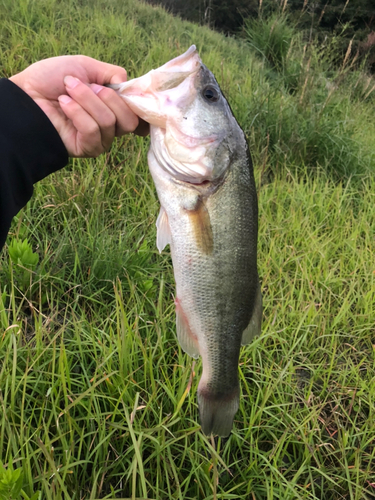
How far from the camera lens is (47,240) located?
2125mm

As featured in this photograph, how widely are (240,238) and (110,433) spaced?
0.87 meters

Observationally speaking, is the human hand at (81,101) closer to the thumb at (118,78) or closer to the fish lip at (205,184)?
the thumb at (118,78)

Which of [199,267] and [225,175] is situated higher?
[225,175]

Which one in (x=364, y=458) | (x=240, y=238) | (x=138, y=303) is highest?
(x=240, y=238)

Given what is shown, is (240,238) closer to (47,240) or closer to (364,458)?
(364,458)

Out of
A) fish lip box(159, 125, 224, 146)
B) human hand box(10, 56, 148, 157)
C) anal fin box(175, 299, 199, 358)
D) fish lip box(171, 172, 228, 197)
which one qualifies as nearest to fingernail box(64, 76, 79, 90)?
human hand box(10, 56, 148, 157)

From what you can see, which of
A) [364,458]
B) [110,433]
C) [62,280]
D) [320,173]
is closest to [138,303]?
[62,280]

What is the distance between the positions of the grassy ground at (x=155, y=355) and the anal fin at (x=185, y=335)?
0.55 ft

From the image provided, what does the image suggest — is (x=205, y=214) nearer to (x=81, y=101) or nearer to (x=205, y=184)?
(x=205, y=184)

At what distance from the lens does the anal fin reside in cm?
126

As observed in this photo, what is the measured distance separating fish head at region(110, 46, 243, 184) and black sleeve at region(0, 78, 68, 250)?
13.3 inches

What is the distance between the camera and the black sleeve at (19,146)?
126cm

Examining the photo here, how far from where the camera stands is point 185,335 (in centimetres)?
128

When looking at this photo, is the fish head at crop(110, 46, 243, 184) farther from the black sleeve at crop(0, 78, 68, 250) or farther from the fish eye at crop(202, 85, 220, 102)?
the black sleeve at crop(0, 78, 68, 250)
